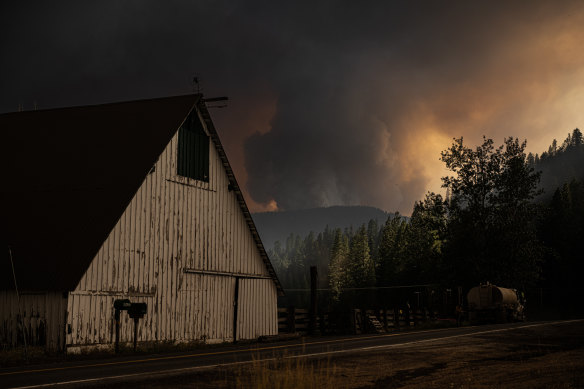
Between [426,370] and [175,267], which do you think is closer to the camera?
[426,370]

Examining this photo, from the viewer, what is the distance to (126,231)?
23562 mm

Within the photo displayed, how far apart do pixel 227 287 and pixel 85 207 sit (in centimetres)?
798

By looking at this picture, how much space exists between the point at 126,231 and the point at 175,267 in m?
3.09

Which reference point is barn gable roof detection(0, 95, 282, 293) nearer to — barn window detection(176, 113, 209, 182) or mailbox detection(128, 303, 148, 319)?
barn window detection(176, 113, 209, 182)

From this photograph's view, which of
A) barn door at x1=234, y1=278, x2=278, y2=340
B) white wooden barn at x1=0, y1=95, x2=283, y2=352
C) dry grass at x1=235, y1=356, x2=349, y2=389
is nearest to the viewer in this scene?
dry grass at x1=235, y1=356, x2=349, y2=389

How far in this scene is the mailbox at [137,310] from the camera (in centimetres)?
2209

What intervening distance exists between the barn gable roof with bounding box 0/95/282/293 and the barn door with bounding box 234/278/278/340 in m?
1.11

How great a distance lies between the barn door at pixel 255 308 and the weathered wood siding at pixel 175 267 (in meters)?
0.05

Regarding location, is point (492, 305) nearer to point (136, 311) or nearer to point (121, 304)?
point (136, 311)

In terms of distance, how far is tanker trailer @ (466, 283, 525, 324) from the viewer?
41.3 m

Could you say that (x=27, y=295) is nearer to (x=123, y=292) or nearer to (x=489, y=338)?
(x=123, y=292)

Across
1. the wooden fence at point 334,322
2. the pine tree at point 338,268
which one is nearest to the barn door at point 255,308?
the wooden fence at point 334,322

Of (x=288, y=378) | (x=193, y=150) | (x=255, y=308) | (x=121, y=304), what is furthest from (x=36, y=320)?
(x=288, y=378)

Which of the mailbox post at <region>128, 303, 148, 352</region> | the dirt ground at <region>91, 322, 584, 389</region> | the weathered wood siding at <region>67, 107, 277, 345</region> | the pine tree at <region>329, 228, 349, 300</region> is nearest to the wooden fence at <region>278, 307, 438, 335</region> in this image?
the weathered wood siding at <region>67, 107, 277, 345</region>
